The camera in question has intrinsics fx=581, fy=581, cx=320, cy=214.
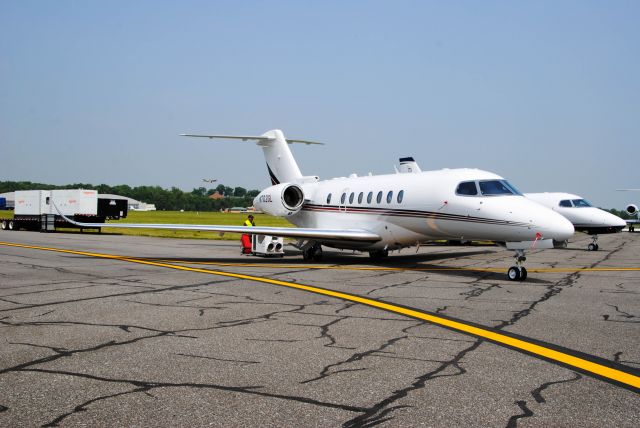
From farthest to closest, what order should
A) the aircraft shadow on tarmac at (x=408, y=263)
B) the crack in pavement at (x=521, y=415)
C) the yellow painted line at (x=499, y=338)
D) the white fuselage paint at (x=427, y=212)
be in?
the aircraft shadow on tarmac at (x=408, y=263), the white fuselage paint at (x=427, y=212), the yellow painted line at (x=499, y=338), the crack in pavement at (x=521, y=415)

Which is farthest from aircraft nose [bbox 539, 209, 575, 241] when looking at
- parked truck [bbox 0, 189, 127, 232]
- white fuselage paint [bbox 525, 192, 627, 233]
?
parked truck [bbox 0, 189, 127, 232]

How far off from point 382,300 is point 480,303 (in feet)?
5.27

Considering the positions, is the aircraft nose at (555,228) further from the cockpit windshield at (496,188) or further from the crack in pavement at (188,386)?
the crack in pavement at (188,386)

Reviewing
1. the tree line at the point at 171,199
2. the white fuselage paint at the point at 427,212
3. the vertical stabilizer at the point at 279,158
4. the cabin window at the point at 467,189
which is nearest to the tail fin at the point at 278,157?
the vertical stabilizer at the point at 279,158

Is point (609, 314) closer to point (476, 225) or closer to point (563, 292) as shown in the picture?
point (563, 292)

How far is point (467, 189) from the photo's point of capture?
48.6 feet

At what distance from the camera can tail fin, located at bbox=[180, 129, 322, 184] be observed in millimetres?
24531

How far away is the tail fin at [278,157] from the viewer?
80.5 ft

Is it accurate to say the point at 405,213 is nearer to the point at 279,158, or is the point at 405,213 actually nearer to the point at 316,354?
the point at 279,158

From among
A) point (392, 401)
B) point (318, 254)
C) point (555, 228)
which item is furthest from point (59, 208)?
point (392, 401)

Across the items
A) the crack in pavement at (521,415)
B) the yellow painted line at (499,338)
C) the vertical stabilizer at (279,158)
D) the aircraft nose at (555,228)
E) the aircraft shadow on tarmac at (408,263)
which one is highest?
the vertical stabilizer at (279,158)

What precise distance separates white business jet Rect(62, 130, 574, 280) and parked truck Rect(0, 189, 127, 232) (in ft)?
59.5

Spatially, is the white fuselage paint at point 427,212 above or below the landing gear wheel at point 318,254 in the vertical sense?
above

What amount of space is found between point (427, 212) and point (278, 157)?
34.6ft
